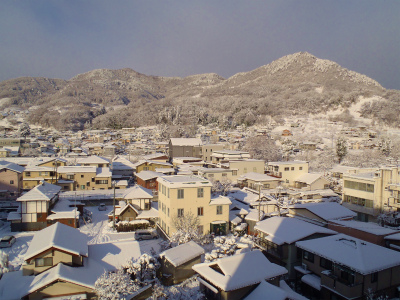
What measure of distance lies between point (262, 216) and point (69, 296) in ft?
26.8

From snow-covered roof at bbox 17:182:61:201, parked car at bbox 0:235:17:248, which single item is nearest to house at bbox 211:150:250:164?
snow-covered roof at bbox 17:182:61:201

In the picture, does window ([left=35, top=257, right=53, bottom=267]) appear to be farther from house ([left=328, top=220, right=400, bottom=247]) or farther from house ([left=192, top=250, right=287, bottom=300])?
house ([left=328, top=220, right=400, bottom=247])

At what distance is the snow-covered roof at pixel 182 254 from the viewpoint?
7083 mm

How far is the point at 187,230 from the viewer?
9625 mm

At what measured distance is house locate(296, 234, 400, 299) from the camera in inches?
240

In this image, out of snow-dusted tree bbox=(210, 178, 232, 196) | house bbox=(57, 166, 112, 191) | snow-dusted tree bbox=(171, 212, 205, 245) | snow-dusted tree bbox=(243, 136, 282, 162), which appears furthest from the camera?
snow-dusted tree bbox=(243, 136, 282, 162)

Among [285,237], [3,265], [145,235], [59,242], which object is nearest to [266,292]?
[285,237]

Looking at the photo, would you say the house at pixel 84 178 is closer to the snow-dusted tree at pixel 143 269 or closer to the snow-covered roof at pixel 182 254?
the snow-covered roof at pixel 182 254

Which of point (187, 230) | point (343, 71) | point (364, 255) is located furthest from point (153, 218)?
point (343, 71)

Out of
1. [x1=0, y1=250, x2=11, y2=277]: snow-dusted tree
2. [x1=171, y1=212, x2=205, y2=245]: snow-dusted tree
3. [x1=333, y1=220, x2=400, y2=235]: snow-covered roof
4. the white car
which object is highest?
[x1=333, y1=220, x2=400, y2=235]: snow-covered roof

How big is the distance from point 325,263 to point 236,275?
258 cm

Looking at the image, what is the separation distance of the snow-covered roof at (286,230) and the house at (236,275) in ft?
6.37

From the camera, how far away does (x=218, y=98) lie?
8562 cm

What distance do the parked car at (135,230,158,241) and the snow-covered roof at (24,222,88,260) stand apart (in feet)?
13.2
